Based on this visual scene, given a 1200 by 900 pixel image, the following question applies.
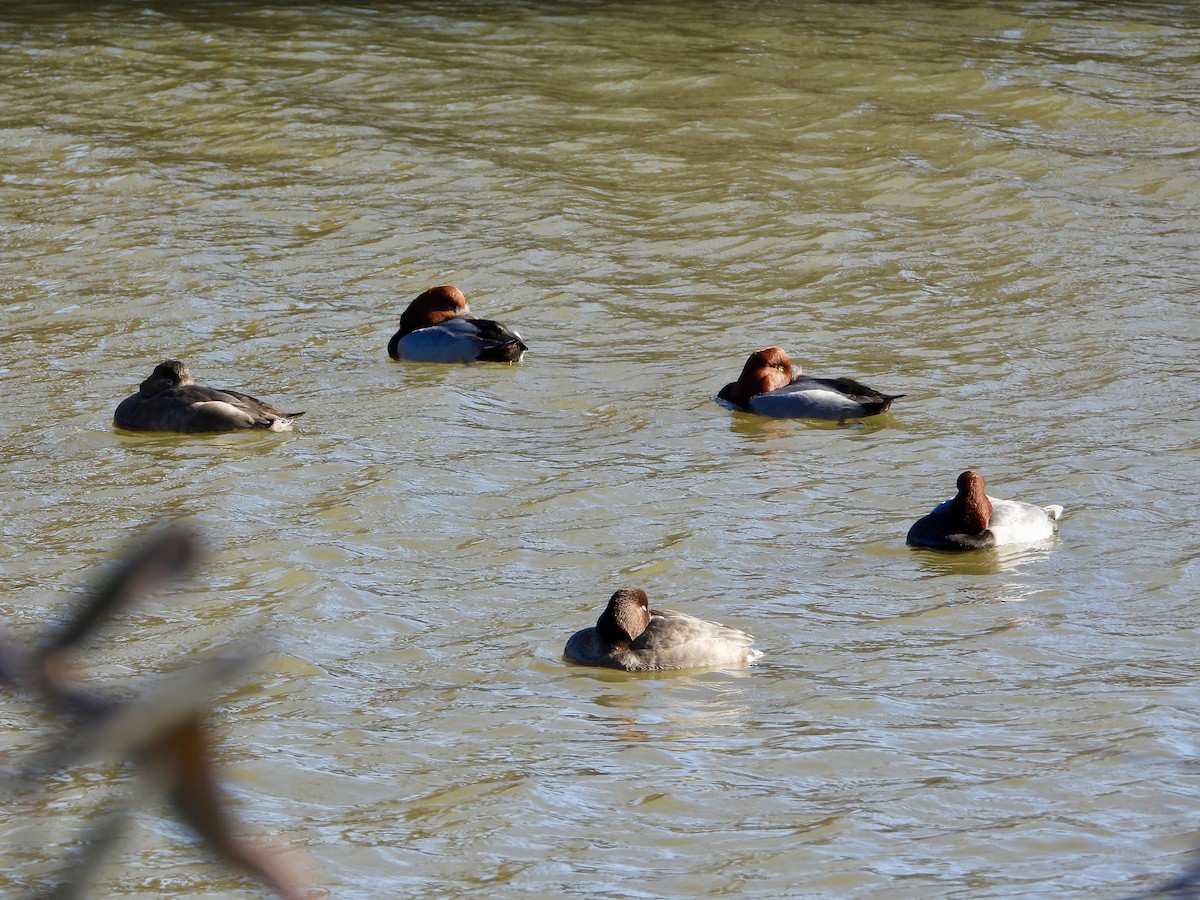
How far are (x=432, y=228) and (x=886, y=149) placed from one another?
5211mm

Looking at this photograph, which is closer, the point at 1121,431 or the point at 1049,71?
the point at 1121,431

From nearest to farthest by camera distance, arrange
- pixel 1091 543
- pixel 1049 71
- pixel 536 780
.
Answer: pixel 536 780 < pixel 1091 543 < pixel 1049 71

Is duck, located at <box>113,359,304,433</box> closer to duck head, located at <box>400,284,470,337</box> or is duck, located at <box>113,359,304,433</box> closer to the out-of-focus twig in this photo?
duck head, located at <box>400,284,470,337</box>

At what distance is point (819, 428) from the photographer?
10727 mm

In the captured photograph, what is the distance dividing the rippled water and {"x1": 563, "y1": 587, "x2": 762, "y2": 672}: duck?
114 mm

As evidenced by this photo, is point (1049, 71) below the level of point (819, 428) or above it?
above

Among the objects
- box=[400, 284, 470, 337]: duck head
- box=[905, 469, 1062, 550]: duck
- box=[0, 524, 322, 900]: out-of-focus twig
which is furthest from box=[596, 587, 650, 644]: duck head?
box=[400, 284, 470, 337]: duck head

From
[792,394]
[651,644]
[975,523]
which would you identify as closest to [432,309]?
[792,394]

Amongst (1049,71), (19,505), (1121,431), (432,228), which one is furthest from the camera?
(1049,71)

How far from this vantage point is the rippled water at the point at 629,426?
506cm

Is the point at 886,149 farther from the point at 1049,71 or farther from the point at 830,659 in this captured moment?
the point at 830,659

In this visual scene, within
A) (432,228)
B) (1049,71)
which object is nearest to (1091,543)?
(432,228)

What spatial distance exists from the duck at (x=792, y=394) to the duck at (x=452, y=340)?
1.78 m

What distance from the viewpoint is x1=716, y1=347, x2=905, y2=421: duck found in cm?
1049
